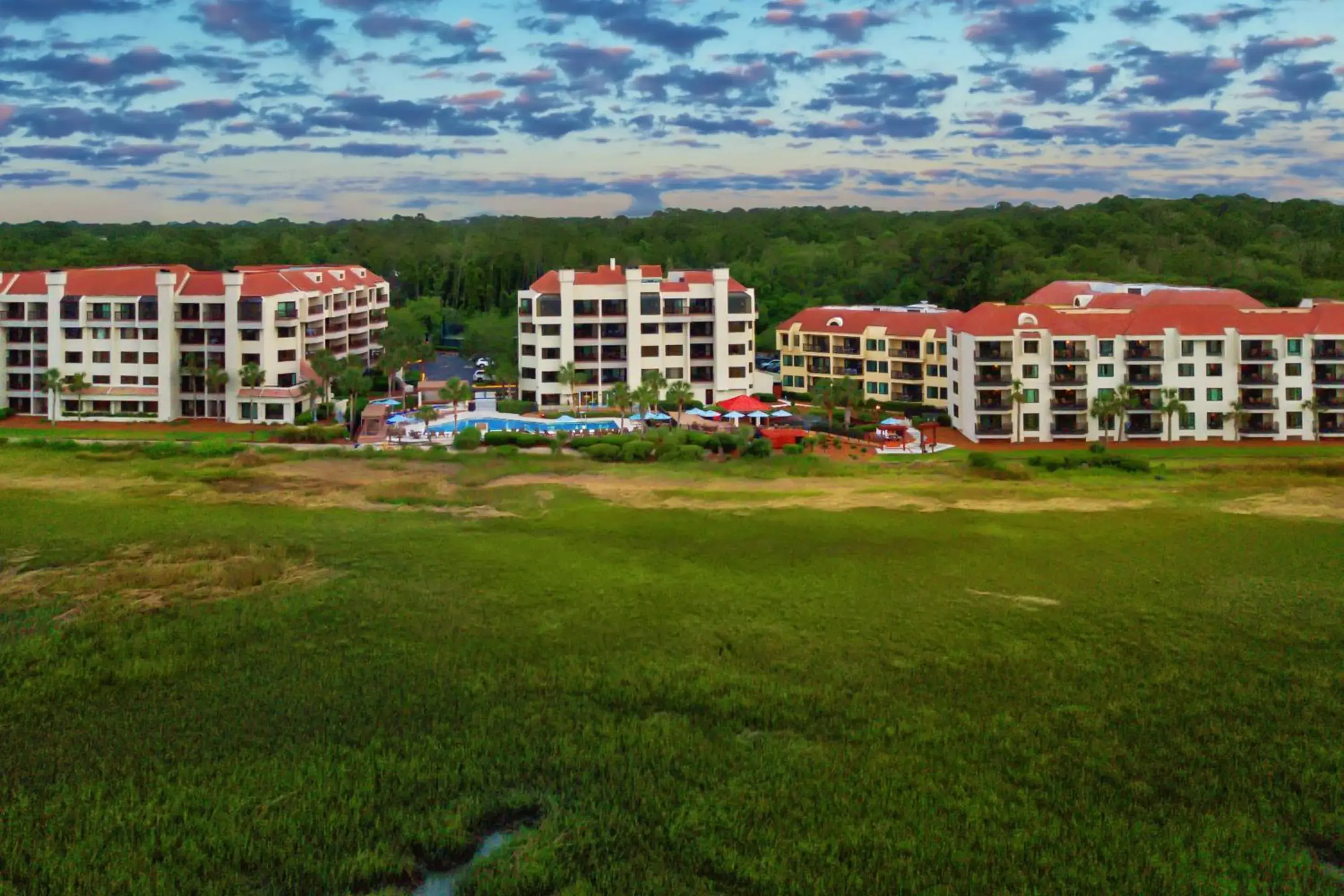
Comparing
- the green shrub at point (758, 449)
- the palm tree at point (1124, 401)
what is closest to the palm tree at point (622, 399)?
the green shrub at point (758, 449)

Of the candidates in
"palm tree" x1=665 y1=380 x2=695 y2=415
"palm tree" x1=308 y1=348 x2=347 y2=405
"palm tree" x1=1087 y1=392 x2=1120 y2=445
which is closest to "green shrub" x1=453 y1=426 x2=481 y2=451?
"palm tree" x1=665 y1=380 x2=695 y2=415

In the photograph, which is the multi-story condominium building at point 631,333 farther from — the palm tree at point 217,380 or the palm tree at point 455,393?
the palm tree at point 217,380

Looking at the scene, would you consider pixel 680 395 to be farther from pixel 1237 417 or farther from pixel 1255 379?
pixel 1255 379

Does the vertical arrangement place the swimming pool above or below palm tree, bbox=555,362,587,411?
below

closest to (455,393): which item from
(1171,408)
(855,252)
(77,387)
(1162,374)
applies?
(77,387)

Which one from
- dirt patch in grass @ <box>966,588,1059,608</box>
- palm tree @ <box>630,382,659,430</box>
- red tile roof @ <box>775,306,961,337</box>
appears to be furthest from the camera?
red tile roof @ <box>775,306,961,337</box>

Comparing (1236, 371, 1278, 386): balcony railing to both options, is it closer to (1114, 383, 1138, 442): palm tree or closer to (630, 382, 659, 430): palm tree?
(1114, 383, 1138, 442): palm tree
